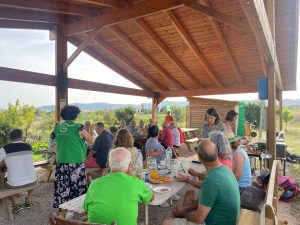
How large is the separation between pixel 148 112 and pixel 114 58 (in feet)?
34.7

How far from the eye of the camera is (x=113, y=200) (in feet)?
5.80

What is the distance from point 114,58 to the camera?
32.3 feet

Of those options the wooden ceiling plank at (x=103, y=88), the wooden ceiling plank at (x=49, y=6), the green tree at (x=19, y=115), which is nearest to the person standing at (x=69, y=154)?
the wooden ceiling plank at (x=49, y=6)

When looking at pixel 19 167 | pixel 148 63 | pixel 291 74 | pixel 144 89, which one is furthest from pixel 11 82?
pixel 291 74

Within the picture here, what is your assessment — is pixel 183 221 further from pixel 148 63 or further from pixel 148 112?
pixel 148 112

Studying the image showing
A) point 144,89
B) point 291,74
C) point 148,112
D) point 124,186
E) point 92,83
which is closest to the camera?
point 124,186

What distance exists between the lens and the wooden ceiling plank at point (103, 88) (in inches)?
312

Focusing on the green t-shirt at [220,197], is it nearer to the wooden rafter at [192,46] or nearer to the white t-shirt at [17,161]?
the white t-shirt at [17,161]

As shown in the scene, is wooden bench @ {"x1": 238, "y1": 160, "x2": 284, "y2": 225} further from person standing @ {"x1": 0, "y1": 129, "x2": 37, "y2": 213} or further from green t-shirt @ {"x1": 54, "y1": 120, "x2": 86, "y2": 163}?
person standing @ {"x1": 0, "y1": 129, "x2": 37, "y2": 213}

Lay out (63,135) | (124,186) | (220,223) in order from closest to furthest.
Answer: (124,186) < (220,223) < (63,135)

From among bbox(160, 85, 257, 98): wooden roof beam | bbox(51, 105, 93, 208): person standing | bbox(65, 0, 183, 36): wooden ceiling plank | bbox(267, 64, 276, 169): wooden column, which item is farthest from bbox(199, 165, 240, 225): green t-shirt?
bbox(160, 85, 257, 98): wooden roof beam

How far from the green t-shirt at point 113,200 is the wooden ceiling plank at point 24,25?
5778 millimetres

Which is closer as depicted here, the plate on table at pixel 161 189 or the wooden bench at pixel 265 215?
the wooden bench at pixel 265 215

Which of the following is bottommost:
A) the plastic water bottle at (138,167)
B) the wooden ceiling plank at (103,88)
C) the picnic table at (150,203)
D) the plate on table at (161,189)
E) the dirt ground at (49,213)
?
the dirt ground at (49,213)
